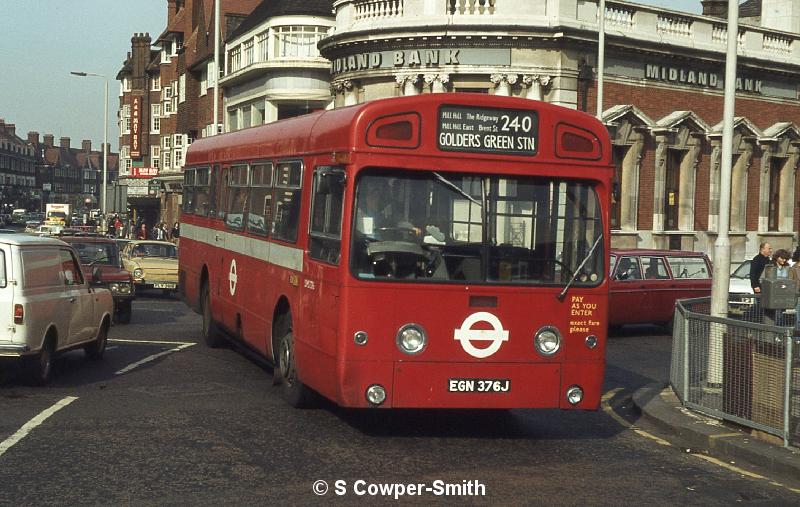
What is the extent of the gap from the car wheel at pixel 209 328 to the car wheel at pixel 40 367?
3.86 metres

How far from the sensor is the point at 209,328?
57.7 feet

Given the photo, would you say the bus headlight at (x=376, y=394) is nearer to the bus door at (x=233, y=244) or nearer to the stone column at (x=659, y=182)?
the bus door at (x=233, y=244)

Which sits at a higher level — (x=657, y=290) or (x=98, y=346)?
(x=657, y=290)

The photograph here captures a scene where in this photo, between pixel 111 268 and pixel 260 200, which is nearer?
pixel 260 200

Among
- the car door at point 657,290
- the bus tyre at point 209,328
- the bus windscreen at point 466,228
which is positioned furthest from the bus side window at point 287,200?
the car door at point 657,290

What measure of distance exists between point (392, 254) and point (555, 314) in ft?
5.10

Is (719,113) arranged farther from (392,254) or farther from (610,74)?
(392,254)

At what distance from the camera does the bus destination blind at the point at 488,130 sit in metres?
10.1

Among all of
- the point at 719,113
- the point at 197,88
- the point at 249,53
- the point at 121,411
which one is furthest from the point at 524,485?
the point at 197,88

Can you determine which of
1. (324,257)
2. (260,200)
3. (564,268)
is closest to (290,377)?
(324,257)

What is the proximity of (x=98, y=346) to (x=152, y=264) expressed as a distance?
1398 centimetres

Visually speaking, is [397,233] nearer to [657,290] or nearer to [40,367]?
[40,367]

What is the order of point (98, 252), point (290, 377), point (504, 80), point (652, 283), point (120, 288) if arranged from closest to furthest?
point (290, 377) < point (120, 288) < point (652, 283) < point (98, 252) < point (504, 80)

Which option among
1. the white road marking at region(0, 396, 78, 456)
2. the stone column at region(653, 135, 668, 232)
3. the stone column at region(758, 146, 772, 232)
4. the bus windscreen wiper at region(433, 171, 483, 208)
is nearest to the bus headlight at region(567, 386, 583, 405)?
the bus windscreen wiper at region(433, 171, 483, 208)
